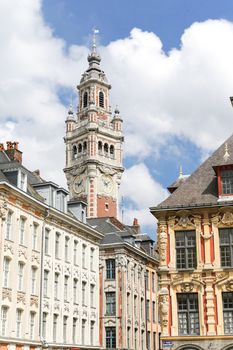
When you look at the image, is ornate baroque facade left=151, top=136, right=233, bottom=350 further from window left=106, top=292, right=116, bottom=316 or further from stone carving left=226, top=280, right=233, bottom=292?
window left=106, top=292, right=116, bottom=316

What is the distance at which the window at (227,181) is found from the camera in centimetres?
3353

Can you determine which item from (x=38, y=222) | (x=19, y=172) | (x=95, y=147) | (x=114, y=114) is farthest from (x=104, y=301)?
(x=114, y=114)

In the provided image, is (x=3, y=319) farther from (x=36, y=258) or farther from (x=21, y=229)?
(x=21, y=229)

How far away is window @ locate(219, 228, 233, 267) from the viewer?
32500 mm

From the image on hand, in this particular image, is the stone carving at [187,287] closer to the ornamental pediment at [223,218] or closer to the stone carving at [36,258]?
the ornamental pediment at [223,218]

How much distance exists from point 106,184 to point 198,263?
56270 millimetres

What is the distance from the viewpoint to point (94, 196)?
8550 centimetres

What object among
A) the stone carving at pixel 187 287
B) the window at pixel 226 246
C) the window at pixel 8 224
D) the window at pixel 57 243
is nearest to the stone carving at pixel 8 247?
the window at pixel 8 224

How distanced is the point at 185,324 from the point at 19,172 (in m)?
16.1

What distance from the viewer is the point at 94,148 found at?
294 ft

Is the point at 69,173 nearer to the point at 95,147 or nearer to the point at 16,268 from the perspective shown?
the point at 95,147

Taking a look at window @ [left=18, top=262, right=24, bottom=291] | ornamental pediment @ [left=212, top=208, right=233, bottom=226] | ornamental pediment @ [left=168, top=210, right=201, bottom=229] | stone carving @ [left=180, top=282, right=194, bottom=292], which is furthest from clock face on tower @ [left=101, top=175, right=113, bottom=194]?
stone carving @ [left=180, top=282, right=194, bottom=292]

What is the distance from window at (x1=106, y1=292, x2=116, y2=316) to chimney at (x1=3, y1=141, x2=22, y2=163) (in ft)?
57.0

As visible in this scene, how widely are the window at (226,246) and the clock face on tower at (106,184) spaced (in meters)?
55.0
